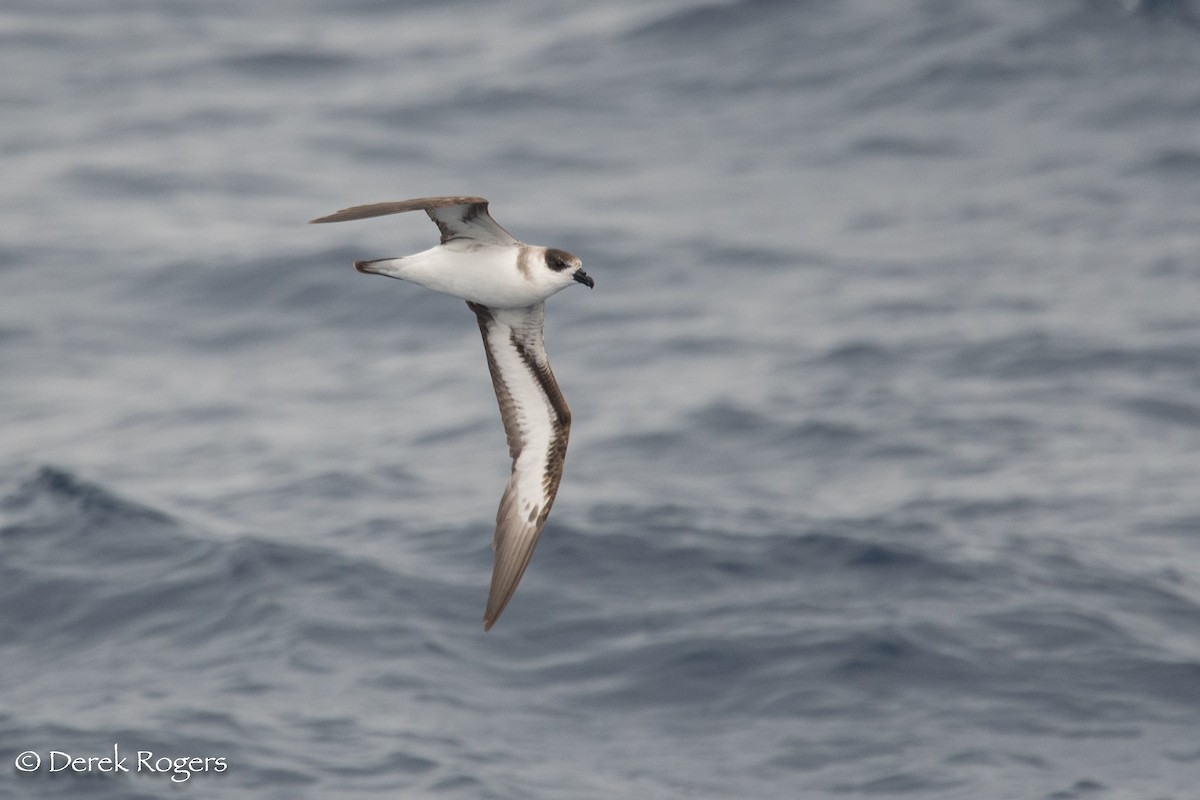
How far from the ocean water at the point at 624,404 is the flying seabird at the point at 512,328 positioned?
116 inches

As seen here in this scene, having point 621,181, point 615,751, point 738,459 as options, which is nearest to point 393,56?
point 621,181

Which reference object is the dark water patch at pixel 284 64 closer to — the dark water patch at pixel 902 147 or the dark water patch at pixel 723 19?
the dark water patch at pixel 723 19

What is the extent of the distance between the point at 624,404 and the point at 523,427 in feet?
29.9

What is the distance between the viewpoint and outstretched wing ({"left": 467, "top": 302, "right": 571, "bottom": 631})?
12375 millimetres

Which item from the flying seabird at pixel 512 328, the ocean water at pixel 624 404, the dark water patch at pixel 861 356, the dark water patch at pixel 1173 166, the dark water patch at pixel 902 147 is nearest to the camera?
the flying seabird at pixel 512 328

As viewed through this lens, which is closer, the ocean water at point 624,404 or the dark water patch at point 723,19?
the ocean water at point 624,404

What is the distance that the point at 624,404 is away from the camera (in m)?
22.0

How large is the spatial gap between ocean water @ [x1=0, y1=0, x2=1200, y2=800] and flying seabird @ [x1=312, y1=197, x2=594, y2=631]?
2943mm

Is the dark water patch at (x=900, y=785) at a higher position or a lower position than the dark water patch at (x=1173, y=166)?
lower

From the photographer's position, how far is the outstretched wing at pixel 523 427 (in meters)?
12.4

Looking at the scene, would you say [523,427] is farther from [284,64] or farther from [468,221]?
[284,64]

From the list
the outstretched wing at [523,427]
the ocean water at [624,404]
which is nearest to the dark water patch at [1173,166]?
the ocean water at [624,404]

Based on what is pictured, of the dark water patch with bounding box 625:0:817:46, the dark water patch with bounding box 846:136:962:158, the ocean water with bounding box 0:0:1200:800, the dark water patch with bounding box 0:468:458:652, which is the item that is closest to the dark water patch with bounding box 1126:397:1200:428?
the ocean water with bounding box 0:0:1200:800

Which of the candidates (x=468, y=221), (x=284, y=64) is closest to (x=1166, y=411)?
(x=468, y=221)
